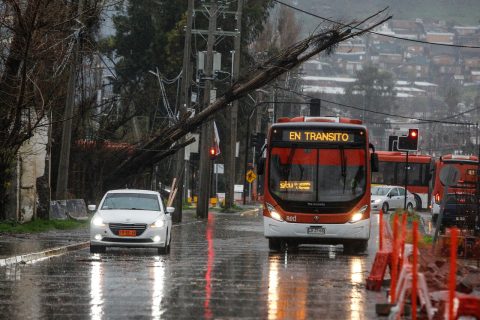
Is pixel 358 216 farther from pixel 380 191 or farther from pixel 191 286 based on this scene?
pixel 380 191

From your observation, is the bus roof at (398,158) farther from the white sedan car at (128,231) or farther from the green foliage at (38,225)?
the white sedan car at (128,231)

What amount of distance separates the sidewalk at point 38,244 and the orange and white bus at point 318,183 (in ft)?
16.0

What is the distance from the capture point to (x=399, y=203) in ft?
229

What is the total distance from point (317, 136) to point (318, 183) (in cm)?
120

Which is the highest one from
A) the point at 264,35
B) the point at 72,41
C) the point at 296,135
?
the point at 264,35

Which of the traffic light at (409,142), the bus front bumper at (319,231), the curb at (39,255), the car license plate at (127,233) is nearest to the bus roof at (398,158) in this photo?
the traffic light at (409,142)

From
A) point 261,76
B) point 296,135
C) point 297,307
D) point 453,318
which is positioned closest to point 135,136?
point 261,76

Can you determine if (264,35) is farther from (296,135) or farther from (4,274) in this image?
(4,274)

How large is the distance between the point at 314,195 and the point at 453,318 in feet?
58.6

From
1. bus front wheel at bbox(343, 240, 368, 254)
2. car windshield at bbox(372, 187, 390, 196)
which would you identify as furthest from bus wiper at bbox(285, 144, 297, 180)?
car windshield at bbox(372, 187, 390, 196)

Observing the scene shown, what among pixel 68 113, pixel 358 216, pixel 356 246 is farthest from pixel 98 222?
pixel 68 113

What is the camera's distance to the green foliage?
34.1m

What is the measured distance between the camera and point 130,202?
99.1 ft

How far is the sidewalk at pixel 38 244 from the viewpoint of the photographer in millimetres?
25125
